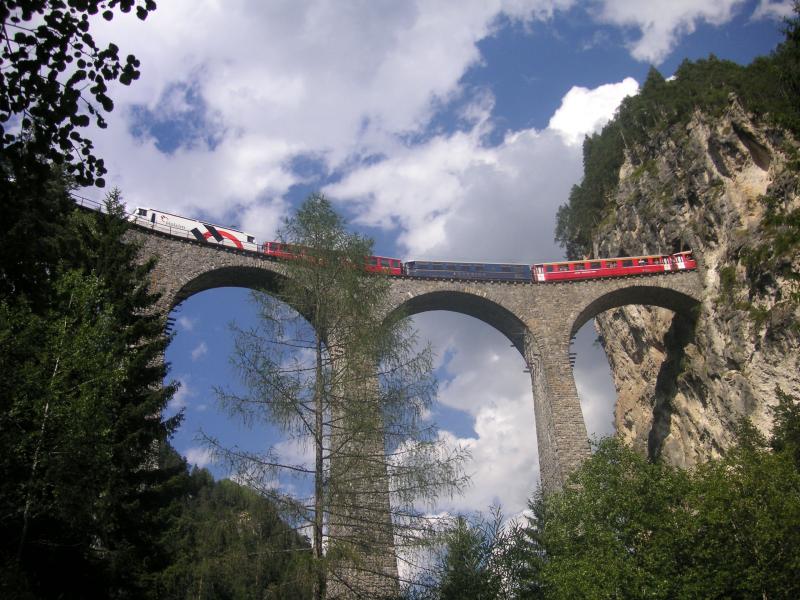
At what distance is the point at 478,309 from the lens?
3070cm

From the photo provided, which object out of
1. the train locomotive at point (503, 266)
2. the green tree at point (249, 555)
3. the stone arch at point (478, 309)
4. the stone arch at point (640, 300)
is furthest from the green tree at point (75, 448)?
the stone arch at point (640, 300)

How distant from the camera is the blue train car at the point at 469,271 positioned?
30.2m

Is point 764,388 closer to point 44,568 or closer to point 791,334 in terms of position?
point 791,334

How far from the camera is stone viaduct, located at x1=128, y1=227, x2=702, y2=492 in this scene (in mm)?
25062

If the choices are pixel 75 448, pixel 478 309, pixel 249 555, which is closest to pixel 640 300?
pixel 478 309

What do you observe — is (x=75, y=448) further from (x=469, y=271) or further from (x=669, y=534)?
(x=469, y=271)

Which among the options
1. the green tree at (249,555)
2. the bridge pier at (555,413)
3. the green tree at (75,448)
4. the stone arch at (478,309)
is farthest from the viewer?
the stone arch at (478,309)

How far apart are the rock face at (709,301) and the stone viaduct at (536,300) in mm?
1952

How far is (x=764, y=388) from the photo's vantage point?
1034 inches

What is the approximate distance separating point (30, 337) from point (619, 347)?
3385 cm

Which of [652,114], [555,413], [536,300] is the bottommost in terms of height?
[555,413]

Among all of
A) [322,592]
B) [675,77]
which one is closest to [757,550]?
[322,592]

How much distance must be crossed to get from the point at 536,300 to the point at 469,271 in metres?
3.28

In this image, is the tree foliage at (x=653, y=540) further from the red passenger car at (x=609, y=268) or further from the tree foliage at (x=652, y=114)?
the tree foliage at (x=652, y=114)
